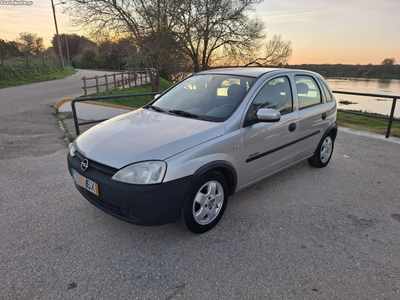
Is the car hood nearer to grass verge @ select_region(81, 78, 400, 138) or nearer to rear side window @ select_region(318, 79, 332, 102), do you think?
rear side window @ select_region(318, 79, 332, 102)

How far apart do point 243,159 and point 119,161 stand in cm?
138

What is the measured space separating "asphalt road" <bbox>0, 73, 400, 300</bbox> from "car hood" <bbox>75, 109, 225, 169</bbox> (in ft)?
2.88

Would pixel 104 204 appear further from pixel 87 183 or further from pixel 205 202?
pixel 205 202

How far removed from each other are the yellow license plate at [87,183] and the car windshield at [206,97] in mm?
1302

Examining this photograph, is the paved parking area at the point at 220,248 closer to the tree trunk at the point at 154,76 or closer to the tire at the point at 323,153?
the tire at the point at 323,153

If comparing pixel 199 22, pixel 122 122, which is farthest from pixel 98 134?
pixel 199 22

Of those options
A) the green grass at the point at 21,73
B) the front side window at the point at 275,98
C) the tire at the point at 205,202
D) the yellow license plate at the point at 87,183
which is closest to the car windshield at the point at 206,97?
the front side window at the point at 275,98

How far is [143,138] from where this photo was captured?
9.20 feet

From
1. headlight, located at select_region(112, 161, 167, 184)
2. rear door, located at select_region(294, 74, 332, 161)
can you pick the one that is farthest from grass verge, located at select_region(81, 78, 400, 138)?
headlight, located at select_region(112, 161, 167, 184)

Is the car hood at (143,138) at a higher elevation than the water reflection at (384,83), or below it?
higher

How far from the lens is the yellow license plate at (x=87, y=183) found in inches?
104

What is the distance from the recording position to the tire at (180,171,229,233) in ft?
8.78

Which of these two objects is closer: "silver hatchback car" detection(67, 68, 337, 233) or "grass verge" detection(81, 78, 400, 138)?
"silver hatchback car" detection(67, 68, 337, 233)

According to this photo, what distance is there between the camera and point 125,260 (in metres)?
2.57
